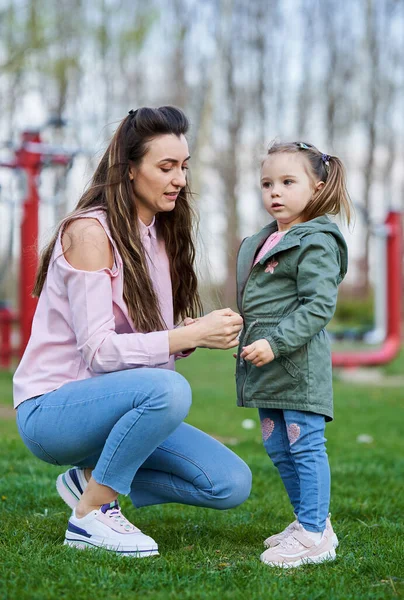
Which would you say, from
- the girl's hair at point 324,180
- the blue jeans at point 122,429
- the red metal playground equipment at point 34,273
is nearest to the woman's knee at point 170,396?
the blue jeans at point 122,429

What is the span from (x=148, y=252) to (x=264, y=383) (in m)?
0.61

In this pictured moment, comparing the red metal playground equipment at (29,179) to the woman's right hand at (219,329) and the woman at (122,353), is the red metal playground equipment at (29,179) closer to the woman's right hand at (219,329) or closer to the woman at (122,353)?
the woman at (122,353)

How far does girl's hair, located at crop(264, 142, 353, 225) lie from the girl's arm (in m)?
0.14

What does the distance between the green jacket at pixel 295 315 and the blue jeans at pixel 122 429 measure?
0.27m

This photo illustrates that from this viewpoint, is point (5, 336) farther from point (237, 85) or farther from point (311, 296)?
point (237, 85)

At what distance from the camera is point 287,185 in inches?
108

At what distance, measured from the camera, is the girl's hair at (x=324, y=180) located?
275 centimetres

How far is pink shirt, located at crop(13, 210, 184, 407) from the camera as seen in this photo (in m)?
2.58

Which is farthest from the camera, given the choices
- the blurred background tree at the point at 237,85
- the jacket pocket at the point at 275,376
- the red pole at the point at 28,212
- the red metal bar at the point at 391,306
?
the blurred background tree at the point at 237,85

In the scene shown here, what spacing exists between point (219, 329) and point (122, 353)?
31 centimetres

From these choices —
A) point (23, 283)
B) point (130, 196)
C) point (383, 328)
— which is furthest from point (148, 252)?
point (383, 328)

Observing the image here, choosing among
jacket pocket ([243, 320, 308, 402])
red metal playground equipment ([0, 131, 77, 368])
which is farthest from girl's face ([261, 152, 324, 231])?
red metal playground equipment ([0, 131, 77, 368])

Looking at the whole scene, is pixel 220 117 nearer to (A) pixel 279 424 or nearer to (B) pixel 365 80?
(B) pixel 365 80

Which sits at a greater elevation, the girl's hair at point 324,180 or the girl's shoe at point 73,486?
the girl's hair at point 324,180
